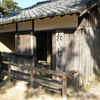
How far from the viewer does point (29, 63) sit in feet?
17.9

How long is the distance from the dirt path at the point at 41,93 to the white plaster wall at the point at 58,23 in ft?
8.08

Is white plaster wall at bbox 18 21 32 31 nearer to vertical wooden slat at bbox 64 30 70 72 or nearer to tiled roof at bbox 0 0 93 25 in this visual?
tiled roof at bbox 0 0 93 25

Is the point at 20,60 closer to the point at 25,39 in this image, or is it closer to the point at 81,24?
the point at 25,39

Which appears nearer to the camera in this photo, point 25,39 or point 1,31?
point 25,39

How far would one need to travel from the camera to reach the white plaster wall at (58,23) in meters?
4.01

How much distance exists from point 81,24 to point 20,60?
12.1 ft

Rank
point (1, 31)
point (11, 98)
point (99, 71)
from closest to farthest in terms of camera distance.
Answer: point (11, 98), point (99, 71), point (1, 31)

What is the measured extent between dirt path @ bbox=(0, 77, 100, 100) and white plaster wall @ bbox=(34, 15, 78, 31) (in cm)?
246

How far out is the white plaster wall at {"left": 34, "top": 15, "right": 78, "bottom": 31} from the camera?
401 cm

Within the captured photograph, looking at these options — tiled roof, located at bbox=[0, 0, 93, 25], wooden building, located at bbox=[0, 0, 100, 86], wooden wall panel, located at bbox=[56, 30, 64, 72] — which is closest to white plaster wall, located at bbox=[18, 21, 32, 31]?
wooden building, located at bbox=[0, 0, 100, 86]

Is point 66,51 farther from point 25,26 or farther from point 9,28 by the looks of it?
point 9,28

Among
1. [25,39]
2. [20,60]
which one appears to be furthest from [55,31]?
[20,60]

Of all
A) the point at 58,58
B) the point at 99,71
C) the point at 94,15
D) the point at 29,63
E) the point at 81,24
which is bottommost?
the point at 99,71

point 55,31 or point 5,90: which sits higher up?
point 55,31
